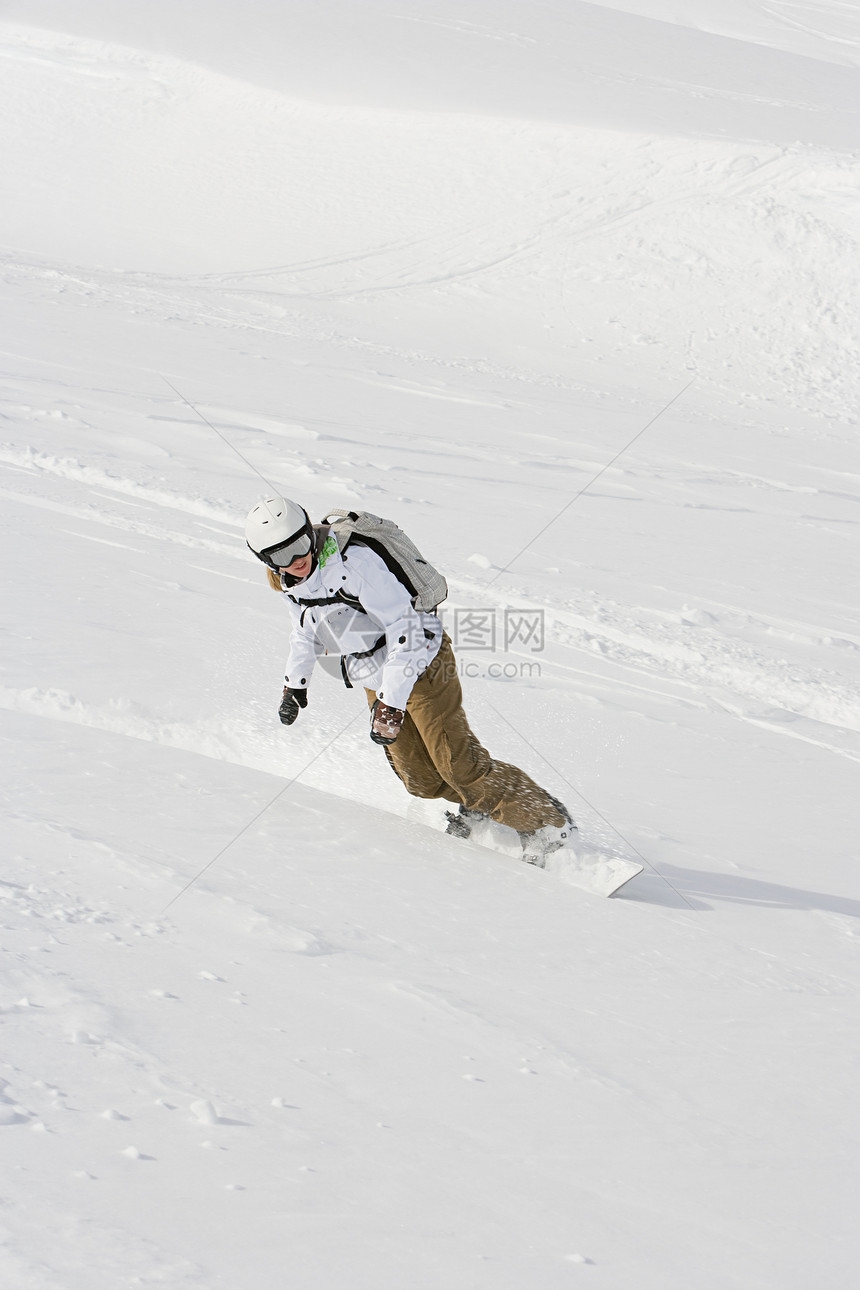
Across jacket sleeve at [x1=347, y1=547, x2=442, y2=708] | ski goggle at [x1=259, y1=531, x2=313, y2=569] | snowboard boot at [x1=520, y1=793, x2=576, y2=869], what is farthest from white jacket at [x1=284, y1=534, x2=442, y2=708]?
snowboard boot at [x1=520, y1=793, x2=576, y2=869]

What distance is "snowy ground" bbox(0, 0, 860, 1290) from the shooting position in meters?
2.22

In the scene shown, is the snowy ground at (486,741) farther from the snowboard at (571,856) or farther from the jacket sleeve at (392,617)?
the jacket sleeve at (392,617)

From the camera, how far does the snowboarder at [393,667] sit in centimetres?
365

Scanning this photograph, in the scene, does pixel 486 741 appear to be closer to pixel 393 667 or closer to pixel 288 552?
pixel 393 667

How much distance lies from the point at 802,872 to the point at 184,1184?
118 inches

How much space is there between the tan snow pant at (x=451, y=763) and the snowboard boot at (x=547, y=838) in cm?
2

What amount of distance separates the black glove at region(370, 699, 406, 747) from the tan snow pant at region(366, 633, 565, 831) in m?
0.21

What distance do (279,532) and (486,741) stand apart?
2029 mm

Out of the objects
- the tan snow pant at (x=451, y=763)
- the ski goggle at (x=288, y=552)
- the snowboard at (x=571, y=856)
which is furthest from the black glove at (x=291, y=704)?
the snowboard at (x=571, y=856)

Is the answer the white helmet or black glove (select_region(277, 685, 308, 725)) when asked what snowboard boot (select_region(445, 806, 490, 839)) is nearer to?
black glove (select_region(277, 685, 308, 725))

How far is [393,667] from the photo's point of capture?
12.4 ft

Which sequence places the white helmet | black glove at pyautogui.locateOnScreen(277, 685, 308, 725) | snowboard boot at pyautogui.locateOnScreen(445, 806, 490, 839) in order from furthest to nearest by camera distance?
snowboard boot at pyautogui.locateOnScreen(445, 806, 490, 839) < black glove at pyautogui.locateOnScreen(277, 685, 308, 725) < the white helmet

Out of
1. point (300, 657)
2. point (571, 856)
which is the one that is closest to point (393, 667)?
point (300, 657)

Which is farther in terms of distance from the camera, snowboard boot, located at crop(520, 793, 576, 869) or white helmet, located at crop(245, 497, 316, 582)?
snowboard boot, located at crop(520, 793, 576, 869)
